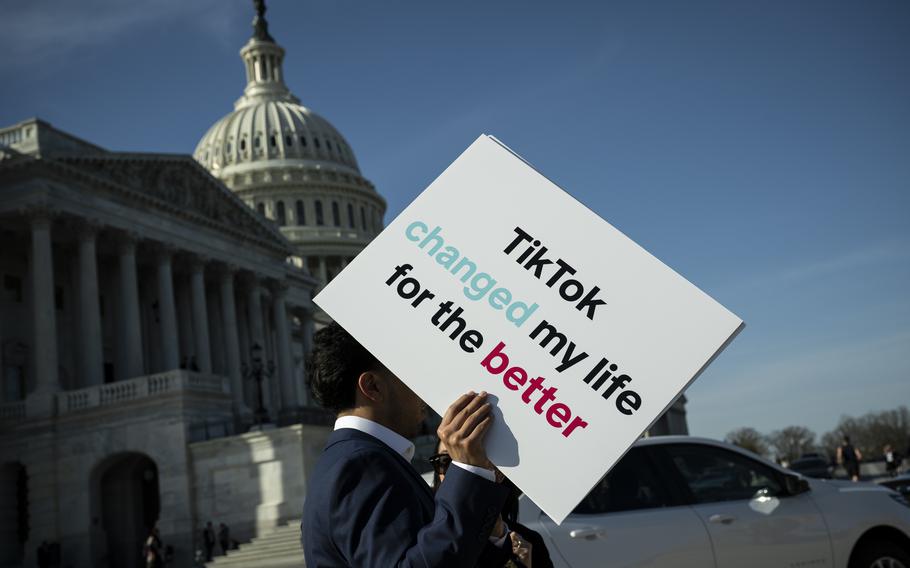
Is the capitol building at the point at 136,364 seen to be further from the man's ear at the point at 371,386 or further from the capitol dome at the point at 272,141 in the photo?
the capitol dome at the point at 272,141

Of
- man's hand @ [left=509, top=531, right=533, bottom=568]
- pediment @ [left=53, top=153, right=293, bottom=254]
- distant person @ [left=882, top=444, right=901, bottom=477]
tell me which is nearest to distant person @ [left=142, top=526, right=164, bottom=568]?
pediment @ [left=53, top=153, right=293, bottom=254]

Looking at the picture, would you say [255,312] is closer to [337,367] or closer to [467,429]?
[337,367]

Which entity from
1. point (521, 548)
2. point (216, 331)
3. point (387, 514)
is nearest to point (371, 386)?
point (387, 514)

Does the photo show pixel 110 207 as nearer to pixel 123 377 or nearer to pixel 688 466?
pixel 123 377

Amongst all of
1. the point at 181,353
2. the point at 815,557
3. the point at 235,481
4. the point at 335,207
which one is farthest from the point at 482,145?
the point at 335,207

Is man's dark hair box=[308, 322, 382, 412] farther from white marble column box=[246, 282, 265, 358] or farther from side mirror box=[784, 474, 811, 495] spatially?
white marble column box=[246, 282, 265, 358]

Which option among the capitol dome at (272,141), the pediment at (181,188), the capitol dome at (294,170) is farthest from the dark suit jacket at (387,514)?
the capitol dome at (272,141)

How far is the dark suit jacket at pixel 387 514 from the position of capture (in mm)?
3090

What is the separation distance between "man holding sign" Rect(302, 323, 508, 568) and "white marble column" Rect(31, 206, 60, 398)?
39.6 meters

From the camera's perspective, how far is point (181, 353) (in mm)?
52344

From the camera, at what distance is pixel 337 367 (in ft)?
12.3

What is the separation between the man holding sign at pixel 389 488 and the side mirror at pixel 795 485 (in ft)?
20.3

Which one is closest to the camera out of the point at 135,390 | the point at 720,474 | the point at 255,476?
the point at 720,474

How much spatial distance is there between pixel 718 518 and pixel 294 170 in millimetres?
103765
